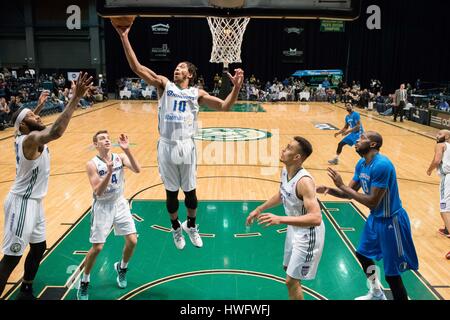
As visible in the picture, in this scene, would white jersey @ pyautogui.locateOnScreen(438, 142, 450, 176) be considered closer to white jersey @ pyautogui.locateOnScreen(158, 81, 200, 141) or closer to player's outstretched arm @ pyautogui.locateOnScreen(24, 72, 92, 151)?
white jersey @ pyautogui.locateOnScreen(158, 81, 200, 141)

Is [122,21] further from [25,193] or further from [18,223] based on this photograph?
[18,223]

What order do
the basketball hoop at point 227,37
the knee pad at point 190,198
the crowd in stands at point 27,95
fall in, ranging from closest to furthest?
the knee pad at point 190,198, the basketball hoop at point 227,37, the crowd in stands at point 27,95

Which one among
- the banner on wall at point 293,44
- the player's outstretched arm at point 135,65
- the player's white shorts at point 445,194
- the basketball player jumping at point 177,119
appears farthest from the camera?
the banner on wall at point 293,44

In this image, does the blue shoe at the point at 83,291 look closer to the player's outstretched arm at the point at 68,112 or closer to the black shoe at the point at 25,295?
the black shoe at the point at 25,295

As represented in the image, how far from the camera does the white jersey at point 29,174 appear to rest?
13.2 ft

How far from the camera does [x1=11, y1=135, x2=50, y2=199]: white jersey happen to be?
403cm

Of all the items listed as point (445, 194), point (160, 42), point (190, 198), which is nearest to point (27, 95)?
point (160, 42)

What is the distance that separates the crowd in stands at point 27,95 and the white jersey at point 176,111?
11.1 m

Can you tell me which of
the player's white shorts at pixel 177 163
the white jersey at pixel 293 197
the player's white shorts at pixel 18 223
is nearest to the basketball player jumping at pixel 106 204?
the player's white shorts at pixel 177 163

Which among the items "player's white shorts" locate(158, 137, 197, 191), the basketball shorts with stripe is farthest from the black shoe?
the basketball shorts with stripe

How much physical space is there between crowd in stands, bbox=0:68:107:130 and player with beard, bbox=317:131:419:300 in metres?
12.8

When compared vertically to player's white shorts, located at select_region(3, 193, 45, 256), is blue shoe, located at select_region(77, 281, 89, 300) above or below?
below

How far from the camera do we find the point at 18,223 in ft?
13.4

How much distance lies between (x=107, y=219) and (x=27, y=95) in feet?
60.5
